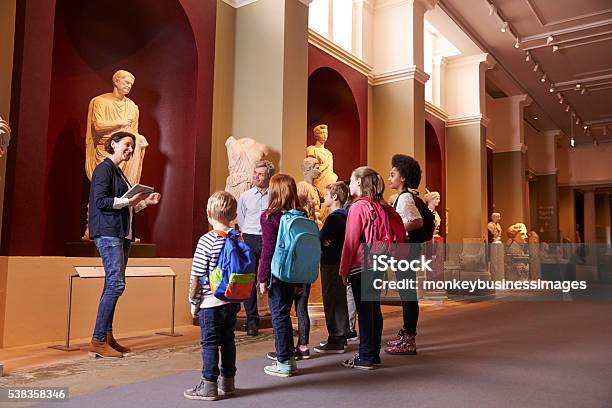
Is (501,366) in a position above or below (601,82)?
below

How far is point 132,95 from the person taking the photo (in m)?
6.48

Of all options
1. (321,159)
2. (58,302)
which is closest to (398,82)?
(321,159)

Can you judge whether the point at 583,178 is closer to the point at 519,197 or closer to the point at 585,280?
the point at 519,197

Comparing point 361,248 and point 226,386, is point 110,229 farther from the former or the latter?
point 361,248

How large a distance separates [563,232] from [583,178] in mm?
2309

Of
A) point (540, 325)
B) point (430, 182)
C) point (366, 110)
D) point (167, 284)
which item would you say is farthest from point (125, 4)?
point (430, 182)

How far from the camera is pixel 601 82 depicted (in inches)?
589

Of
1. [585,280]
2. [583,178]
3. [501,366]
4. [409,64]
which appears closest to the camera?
[501,366]

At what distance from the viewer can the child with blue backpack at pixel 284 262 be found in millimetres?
3354

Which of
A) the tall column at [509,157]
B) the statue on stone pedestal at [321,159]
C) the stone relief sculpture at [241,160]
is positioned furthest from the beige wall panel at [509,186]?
the stone relief sculpture at [241,160]

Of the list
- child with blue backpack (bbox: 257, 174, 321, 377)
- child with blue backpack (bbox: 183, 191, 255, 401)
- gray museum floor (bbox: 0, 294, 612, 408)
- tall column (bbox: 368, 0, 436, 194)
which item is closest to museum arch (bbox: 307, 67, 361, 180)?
tall column (bbox: 368, 0, 436, 194)

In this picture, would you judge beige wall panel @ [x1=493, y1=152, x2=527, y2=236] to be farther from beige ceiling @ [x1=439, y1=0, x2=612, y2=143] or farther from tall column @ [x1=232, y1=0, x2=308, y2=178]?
tall column @ [x1=232, y1=0, x2=308, y2=178]

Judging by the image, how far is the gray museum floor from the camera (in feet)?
9.36

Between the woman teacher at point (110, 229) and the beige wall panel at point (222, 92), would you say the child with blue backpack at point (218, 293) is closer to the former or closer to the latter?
the woman teacher at point (110, 229)
